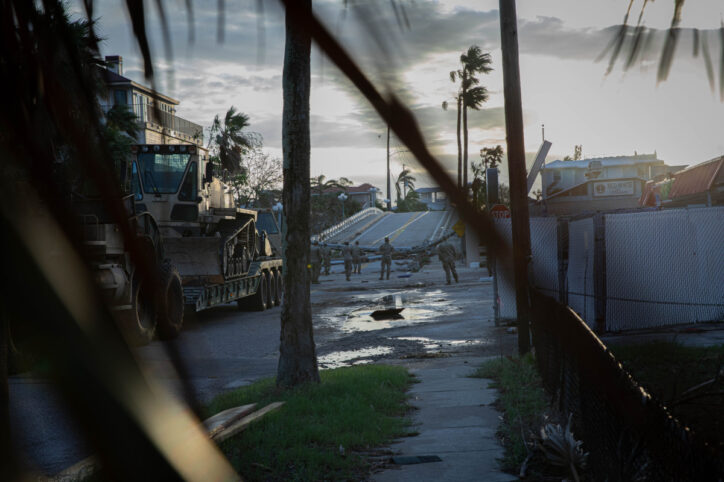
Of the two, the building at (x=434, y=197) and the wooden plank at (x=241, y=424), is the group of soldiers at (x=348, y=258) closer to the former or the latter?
the wooden plank at (x=241, y=424)

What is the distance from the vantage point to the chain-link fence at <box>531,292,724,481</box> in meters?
2.55

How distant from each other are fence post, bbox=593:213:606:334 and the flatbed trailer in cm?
811

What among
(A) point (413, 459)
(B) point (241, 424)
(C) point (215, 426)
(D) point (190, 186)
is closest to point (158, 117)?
(A) point (413, 459)

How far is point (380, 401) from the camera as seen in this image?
7.93 m

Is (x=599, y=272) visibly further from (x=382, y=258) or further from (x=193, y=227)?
(x=382, y=258)

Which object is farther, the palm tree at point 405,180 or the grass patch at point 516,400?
the grass patch at point 516,400

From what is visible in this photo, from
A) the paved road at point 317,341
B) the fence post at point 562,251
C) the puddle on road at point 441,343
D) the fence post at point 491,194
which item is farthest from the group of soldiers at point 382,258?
the fence post at point 491,194

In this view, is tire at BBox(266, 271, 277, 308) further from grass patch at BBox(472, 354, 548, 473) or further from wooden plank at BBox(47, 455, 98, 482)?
wooden plank at BBox(47, 455, 98, 482)

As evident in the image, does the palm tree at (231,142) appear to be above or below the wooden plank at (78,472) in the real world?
above

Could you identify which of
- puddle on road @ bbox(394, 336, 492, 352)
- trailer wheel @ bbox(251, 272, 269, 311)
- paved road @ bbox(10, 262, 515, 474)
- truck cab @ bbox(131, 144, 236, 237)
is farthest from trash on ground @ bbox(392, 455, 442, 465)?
trailer wheel @ bbox(251, 272, 269, 311)

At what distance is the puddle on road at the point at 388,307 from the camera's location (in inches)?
687

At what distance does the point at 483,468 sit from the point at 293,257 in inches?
150

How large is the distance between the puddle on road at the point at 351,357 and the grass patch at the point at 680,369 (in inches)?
161

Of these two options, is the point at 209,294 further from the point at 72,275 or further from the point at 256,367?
the point at 72,275
